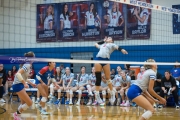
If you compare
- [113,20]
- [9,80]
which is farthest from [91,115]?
[113,20]

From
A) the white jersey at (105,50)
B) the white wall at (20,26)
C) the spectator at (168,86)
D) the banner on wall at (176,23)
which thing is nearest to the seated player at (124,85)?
the spectator at (168,86)

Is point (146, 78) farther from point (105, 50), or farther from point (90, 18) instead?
point (90, 18)

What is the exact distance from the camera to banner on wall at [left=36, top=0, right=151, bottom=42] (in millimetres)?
17547

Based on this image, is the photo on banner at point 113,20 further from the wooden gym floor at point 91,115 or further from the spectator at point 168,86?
the wooden gym floor at point 91,115

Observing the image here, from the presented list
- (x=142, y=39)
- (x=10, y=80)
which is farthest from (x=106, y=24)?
(x=10, y=80)

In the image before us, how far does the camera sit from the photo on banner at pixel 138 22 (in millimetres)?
17266

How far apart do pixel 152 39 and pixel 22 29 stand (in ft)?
23.3

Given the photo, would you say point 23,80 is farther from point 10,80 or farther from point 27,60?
point 10,80

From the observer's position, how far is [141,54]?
17.2 metres

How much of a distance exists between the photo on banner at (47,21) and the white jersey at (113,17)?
3.08 metres

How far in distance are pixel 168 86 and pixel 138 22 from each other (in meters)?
5.27

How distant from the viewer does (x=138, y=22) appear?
17469 millimetres

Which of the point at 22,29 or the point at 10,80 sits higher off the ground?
the point at 22,29

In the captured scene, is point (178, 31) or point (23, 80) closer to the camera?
point (23, 80)
